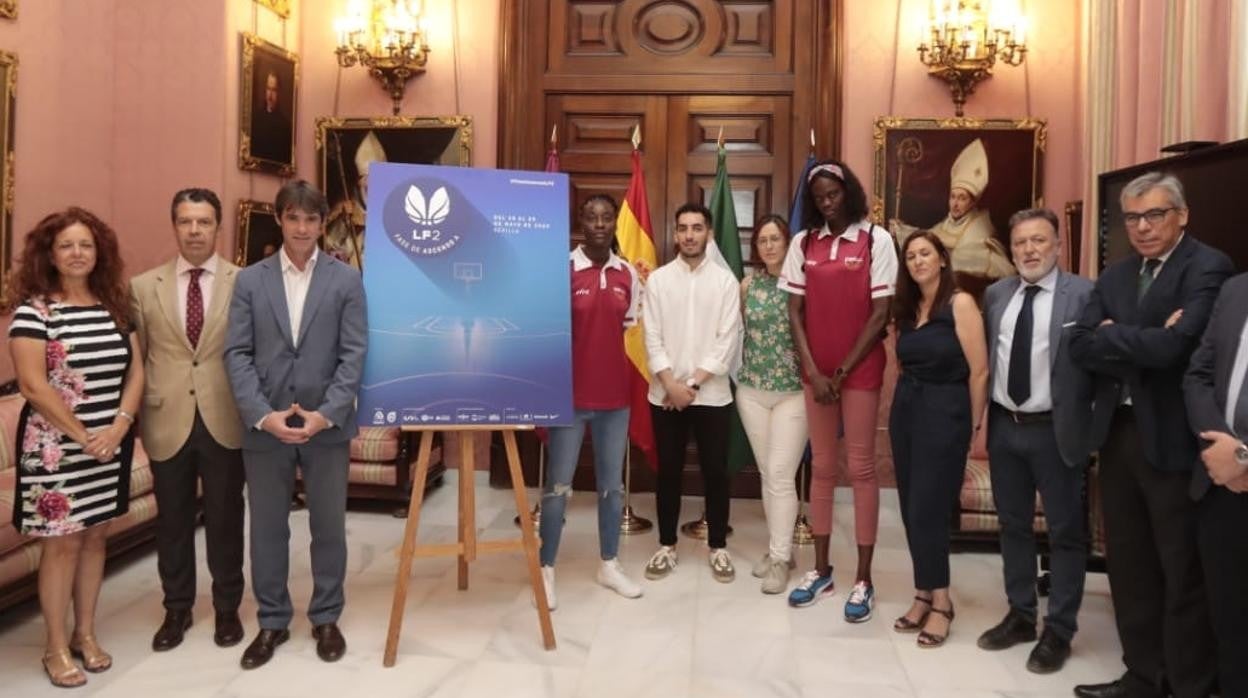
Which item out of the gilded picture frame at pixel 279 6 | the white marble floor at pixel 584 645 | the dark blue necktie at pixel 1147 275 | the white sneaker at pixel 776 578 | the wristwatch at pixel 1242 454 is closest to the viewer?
the wristwatch at pixel 1242 454

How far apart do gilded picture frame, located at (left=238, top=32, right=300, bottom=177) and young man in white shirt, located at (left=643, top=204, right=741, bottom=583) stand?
282 cm

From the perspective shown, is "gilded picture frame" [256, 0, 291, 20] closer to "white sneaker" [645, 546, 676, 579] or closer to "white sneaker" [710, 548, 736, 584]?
"white sneaker" [645, 546, 676, 579]

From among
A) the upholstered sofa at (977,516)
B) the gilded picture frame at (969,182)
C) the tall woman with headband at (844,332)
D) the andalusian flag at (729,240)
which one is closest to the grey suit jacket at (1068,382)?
the tall woman with headband at (844,332)

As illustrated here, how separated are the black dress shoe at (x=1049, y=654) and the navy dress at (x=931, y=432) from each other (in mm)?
377

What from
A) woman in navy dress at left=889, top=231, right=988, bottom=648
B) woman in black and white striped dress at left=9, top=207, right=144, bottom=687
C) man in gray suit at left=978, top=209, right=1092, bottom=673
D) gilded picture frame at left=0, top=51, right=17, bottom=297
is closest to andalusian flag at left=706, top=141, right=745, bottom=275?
woman in navy dress at left=889, top=231, right=988, bottom=648

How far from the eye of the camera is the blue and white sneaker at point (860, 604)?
134 inches

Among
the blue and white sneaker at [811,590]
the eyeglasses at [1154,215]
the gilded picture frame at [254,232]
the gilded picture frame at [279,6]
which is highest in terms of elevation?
the gilded picture frame at [279,6]

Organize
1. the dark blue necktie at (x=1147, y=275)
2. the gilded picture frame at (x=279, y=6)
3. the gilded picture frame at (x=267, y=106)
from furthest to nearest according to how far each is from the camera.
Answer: the gilded picture frame at (x=279, y=6) < the gilded picture frame at (x=267, y=106) < the dark blue necktie at (x=1147, y=275)

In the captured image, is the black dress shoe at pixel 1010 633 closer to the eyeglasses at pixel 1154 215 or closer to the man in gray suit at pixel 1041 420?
the man in gray suit at pixel 1041 420

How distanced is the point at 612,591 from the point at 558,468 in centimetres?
64

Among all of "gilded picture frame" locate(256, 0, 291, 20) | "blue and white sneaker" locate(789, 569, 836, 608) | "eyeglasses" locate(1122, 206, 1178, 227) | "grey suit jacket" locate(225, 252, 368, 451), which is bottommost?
"blue and white sneaker" locate(789, 569, 836, 608)

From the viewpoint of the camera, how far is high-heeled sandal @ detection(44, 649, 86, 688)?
279 cm

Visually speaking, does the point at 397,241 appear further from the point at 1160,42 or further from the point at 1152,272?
the point at 1160,42

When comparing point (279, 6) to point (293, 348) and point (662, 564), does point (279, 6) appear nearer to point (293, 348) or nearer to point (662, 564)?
point (293, 348)
